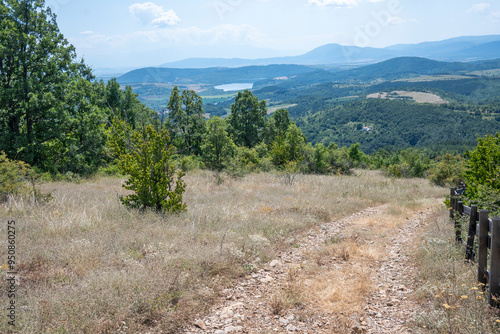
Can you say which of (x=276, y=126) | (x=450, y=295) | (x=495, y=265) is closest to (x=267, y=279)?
(x=450, y=295)

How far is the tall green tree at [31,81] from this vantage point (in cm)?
1449

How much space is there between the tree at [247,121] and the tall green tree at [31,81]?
→ 24860 millimetres

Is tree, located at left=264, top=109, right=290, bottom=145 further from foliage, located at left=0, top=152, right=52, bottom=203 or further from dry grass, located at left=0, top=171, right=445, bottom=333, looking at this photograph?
foliage, located at left=0, top=152, right=52, bottom=203

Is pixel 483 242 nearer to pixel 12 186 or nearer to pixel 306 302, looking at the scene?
pixel 306 302

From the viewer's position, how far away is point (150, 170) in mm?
7629

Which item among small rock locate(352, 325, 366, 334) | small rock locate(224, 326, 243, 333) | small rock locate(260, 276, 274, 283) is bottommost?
small rock locate(260, 276, 274, 283)

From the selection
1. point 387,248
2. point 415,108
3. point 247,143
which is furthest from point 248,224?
point 415,108

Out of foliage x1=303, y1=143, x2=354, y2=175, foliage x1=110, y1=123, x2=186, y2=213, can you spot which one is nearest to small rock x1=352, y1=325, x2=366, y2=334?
foliage x1=110, y1=123, x2=186, y2=213

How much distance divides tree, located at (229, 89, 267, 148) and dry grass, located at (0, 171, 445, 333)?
30.7m

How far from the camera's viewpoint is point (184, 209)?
26.4ft

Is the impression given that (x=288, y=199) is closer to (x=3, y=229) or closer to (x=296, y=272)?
(x=296, y=272)

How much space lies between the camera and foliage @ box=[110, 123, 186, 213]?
7586 mm

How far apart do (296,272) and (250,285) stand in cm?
99

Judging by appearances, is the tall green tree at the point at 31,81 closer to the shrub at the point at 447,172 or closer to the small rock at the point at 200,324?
the small rock at the point at 200,324
